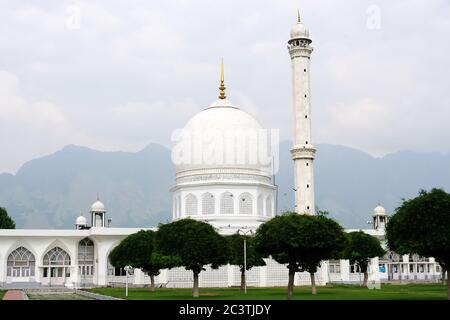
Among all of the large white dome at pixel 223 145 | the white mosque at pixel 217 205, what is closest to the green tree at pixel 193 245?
the white mosque at pixel 217 205

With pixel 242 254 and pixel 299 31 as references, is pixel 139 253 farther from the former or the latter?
pixel 299 31

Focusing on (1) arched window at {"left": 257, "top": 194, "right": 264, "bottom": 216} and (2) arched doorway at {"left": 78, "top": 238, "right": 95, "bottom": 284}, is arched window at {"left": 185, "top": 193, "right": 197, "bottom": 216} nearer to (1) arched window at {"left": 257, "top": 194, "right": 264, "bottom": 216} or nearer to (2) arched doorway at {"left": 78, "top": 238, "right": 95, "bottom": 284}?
(1) arched window at {"left": 257, "top": 194, "right": 264, "bottom": 216}

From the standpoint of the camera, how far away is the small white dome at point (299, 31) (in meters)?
57.5

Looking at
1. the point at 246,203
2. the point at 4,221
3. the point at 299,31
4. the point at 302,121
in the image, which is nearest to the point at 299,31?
the point at 299,31

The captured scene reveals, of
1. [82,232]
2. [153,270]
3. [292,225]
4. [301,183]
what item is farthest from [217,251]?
[82,232]

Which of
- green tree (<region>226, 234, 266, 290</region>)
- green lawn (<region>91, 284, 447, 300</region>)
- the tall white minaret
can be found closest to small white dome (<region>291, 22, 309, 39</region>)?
the tall white minaret

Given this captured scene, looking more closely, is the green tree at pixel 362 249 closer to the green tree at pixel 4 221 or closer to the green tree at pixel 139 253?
the green tree at pixel 139 253

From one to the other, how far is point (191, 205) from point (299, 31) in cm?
1919

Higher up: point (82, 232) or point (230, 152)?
point (230, 152)

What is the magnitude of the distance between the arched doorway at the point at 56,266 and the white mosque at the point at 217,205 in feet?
0.29

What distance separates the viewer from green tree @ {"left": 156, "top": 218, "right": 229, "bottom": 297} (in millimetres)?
35719
